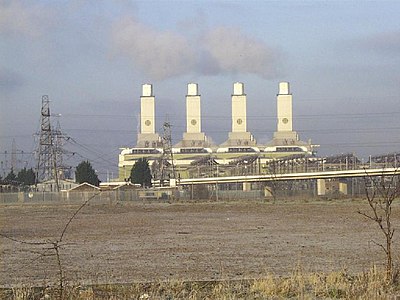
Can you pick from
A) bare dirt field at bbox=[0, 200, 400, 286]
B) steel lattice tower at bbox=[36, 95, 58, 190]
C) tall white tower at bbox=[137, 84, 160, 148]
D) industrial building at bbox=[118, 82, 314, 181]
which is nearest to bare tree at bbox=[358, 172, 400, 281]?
bare dirt field at bbox=[0, 200, 400, 286]

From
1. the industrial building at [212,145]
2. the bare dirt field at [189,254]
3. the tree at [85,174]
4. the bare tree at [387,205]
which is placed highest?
the industrial building at [212,145]

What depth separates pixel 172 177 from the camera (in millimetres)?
108938

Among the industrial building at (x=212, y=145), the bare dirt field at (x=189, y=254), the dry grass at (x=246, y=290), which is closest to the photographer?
the dry grass at (x=246, y=290)

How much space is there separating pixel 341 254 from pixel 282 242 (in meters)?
4.55

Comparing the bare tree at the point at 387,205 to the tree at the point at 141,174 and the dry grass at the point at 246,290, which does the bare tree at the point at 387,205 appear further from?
the tree at the point at 141,174

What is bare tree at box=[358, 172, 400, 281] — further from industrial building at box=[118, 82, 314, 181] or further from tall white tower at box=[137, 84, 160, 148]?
tall white tower at box=[137, 84, 160, 148]

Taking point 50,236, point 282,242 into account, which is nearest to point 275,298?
point 282,242

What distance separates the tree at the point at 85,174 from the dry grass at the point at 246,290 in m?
99.2

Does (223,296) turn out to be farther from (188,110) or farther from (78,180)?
(188,110)

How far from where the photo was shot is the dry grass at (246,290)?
10633 mm

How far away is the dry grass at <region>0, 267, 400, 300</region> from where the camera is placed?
34.9ft

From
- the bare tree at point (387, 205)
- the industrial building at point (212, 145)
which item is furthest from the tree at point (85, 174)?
the bare tree at point (387, 205)

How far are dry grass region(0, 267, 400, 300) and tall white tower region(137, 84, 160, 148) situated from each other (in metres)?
134

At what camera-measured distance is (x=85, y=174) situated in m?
111
